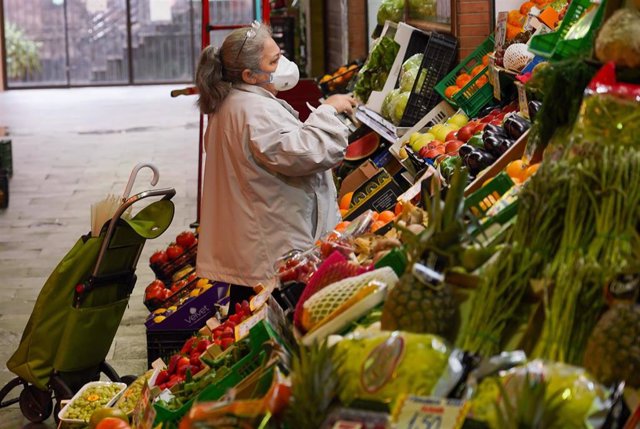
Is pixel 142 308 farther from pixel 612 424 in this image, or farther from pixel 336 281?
pixel 612 424

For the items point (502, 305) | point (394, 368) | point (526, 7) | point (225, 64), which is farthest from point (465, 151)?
point (394, 368)

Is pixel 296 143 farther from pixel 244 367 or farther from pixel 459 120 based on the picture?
pixel 244 367

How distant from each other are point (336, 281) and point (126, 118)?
52.0 feet

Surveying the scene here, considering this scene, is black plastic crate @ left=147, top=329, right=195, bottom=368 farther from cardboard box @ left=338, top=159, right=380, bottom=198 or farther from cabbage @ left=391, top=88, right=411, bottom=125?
cabbage @ left=391, top=88, right=411, bottom=125

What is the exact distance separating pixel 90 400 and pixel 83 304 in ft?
1.65

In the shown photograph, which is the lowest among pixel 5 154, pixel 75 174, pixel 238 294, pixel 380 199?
pixel 75 174

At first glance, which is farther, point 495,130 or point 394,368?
point 495,130

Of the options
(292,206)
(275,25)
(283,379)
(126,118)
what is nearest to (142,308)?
(292,206)

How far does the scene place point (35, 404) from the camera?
4996mm

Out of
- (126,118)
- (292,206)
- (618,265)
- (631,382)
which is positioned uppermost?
(618,265)

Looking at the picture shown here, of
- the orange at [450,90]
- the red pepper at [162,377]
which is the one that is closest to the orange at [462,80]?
the orange at [450,90]

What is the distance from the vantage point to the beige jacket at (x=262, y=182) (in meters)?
4.51

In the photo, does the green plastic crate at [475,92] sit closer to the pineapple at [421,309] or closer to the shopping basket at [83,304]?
the shopping basket at [83,304]

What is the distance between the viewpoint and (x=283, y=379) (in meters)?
2.15
